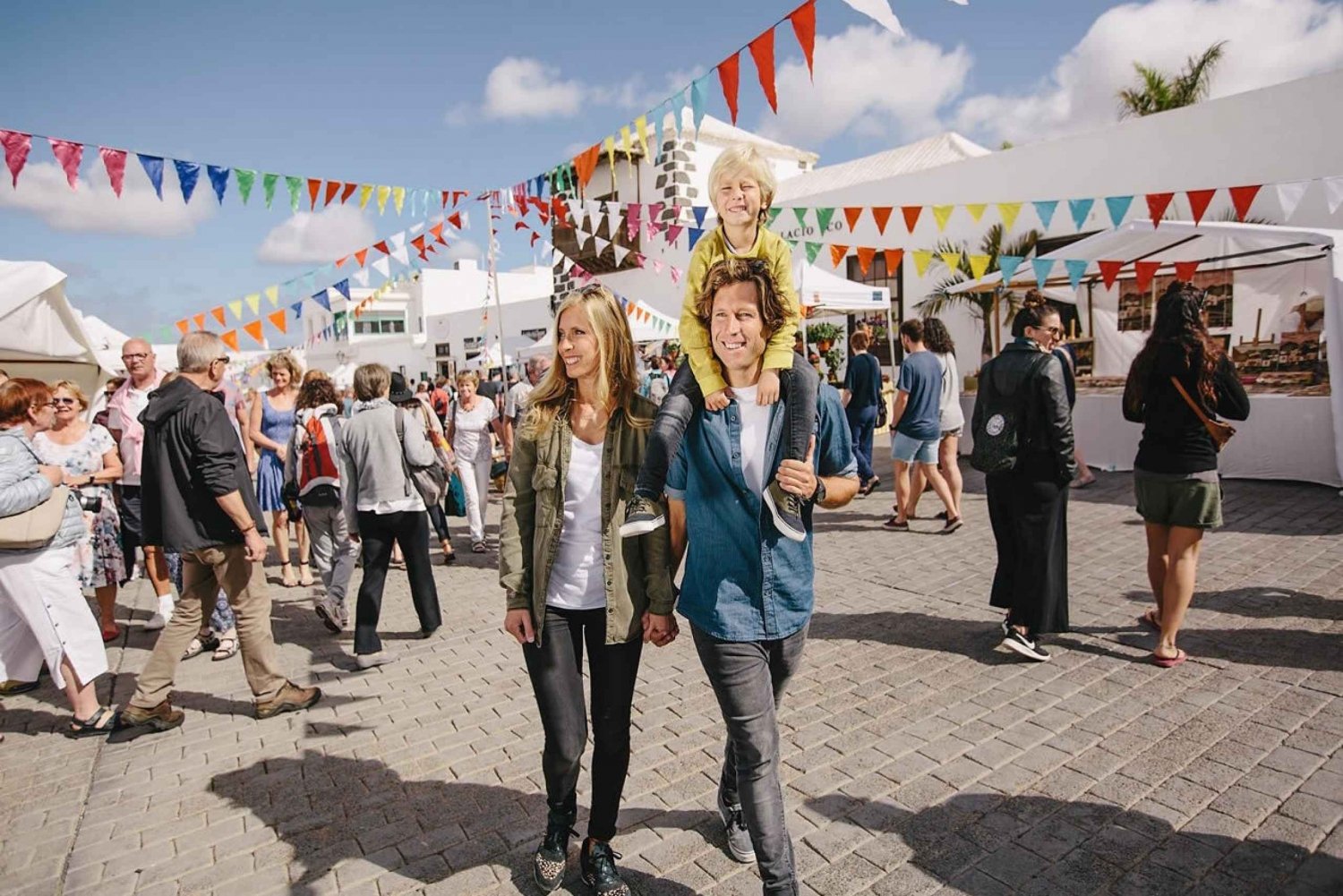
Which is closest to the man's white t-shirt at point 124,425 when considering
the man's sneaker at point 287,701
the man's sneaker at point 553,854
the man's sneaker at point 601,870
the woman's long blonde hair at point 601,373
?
the man's sneaker at point 287,701

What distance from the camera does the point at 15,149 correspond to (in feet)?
19.2

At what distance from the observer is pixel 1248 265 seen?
9695 mm

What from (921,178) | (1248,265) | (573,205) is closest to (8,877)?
(573,205)

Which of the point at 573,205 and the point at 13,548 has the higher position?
the point at 573,205

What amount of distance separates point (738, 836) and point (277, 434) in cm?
572

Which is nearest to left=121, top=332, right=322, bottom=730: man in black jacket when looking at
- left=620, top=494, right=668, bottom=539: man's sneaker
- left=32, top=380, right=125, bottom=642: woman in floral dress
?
left=32, top=380, right=125, bottom=642: woman in floral dress

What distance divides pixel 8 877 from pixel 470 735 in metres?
1.72

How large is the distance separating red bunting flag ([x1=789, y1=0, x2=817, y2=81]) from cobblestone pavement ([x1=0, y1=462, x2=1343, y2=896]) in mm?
3589

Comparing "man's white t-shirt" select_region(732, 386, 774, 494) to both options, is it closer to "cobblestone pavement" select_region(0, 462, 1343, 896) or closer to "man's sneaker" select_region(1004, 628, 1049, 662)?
"cobblestone pavement" select_region(0, 462, 1343, 896)

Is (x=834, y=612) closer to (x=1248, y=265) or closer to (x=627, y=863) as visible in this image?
(x=627, y=863)

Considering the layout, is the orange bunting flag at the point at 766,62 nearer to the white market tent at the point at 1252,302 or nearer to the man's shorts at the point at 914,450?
the man's shorts at the point at 914,450

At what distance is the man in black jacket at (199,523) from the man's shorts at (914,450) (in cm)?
523

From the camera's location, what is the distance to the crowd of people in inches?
85.4

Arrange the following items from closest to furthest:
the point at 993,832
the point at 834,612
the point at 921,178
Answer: the point at 993,832
the point at 834,612
the point at 921,178
